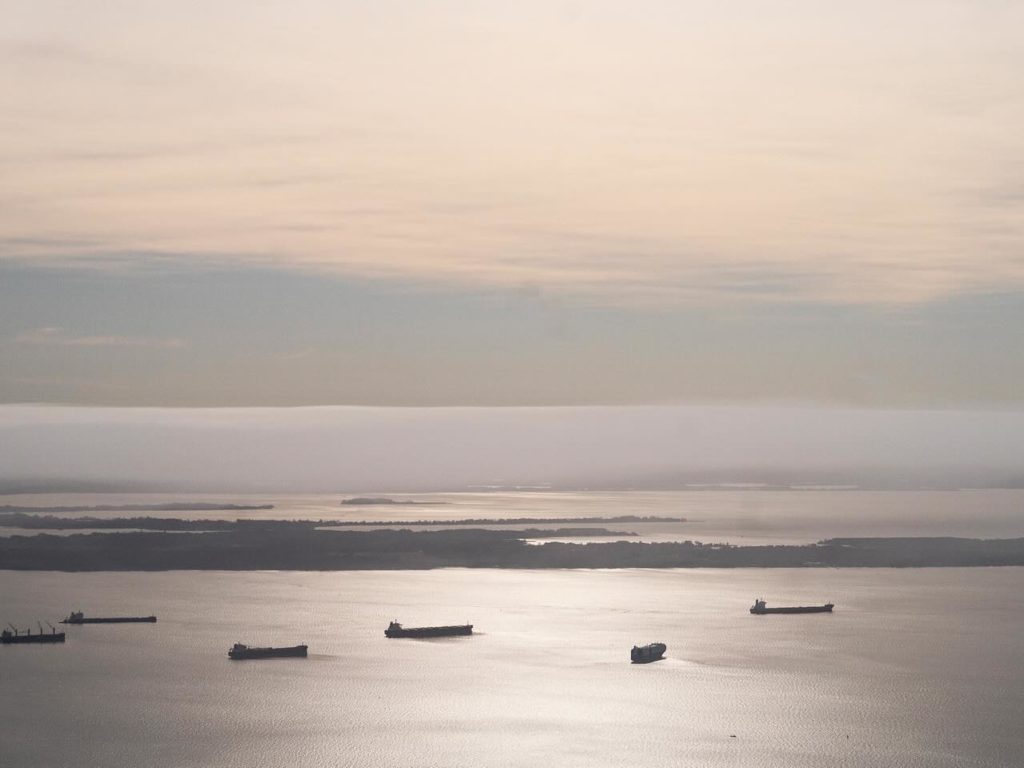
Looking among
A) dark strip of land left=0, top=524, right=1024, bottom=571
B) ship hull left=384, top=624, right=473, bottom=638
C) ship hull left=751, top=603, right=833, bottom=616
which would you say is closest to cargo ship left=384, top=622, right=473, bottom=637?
ship hull left=384, top=624, right=473, bottom=638

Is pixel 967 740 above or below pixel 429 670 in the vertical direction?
below

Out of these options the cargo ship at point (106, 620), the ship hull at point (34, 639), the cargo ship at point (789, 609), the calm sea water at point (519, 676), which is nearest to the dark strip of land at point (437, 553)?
the calm sea water at point (519, 676)

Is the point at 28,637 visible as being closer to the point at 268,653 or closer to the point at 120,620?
the point at 120,620

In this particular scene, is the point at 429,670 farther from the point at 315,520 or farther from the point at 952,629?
the point at 315,520

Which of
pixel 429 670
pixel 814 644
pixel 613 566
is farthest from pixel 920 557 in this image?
pixel 429 670

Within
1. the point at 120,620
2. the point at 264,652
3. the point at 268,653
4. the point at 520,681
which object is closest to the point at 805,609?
the point at 520,681
